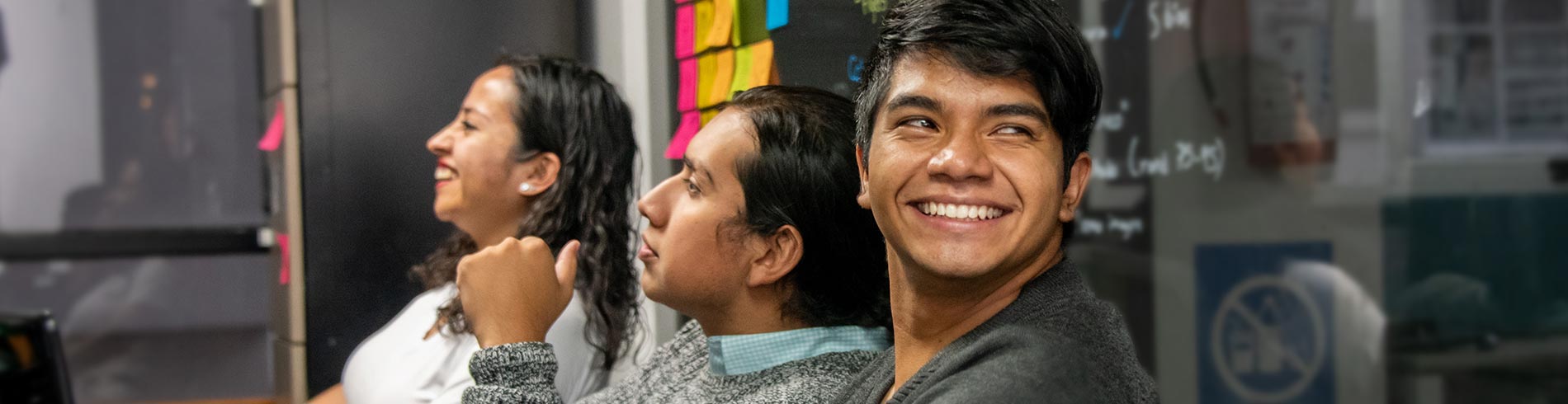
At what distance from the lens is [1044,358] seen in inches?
34.5

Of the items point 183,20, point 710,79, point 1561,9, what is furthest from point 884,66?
point 183,20

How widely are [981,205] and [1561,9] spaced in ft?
5.16

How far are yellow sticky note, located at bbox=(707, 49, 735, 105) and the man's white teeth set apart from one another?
2.19 ft

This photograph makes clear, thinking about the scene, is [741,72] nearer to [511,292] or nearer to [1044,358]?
[511,292]

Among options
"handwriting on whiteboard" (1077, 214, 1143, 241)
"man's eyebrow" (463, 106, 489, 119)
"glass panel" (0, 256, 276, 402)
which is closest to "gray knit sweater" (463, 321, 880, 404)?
"man's eyebrow" (463, 106, 489, 119)

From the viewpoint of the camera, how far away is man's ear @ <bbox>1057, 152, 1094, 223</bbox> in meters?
1.01

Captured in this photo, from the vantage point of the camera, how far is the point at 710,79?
1661 millimetres

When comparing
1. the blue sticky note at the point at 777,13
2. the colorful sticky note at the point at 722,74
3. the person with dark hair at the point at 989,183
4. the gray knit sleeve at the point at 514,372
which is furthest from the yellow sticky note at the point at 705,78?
the person with dark hair at the point at 989,183

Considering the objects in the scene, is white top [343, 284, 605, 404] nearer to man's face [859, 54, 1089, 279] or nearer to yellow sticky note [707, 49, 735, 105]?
yellow sticky note [707, 49, 735, 105]

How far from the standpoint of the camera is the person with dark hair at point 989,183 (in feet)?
3.05

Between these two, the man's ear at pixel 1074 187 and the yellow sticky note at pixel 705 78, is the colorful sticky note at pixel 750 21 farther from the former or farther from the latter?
the man's ear at pixel 1074 187

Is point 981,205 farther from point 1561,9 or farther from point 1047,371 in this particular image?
point 1561,9

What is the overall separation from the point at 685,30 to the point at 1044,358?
3.09ft

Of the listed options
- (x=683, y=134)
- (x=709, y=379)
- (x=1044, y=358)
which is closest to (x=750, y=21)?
(x=683, y=134)
